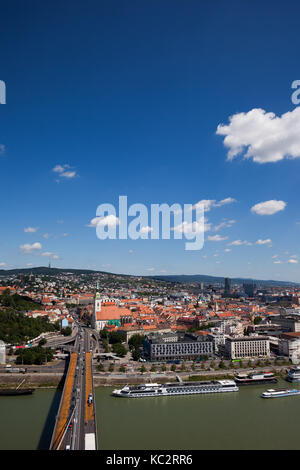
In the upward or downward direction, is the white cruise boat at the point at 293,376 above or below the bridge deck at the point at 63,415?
below

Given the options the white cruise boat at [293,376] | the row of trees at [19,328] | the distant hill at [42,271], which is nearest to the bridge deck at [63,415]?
the white cruise boat at [293,376]

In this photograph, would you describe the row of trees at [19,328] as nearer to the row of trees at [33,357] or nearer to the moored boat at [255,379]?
the row of trees at [33,357]

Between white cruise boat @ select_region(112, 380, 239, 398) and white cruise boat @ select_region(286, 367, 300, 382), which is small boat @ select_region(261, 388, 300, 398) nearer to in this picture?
white cruise boat @ select_region(112, 380, 239, 398)

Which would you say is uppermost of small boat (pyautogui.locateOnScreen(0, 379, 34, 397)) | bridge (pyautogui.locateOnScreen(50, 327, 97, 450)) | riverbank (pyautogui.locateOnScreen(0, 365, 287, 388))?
bridge (pyautogui.locateOnScreen(50, 327, 97, 450))

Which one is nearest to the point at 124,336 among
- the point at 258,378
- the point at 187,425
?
the point at 258,378

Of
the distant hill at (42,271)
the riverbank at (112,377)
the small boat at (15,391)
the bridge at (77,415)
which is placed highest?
the distant hill at (42,271)

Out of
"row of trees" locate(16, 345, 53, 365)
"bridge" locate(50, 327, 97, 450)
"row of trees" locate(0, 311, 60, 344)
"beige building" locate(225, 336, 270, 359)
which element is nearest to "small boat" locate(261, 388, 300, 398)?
"beige building" locate(225, 336, 270, 359)
